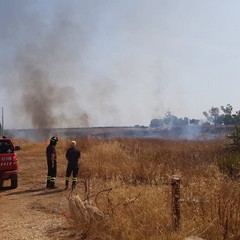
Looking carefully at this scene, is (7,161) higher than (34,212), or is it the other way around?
(7,161)

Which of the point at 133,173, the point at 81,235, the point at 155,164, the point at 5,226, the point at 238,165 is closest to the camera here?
the point at 81,235

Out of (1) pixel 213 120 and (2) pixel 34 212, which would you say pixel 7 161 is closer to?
(2) pixel 34 212

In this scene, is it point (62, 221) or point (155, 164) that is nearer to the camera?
point (62, 221)

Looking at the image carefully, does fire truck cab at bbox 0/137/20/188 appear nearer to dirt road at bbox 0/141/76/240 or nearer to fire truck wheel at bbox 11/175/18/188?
fire truck wheel at bbox 11/175/18/188

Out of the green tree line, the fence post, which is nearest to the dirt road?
the fence post

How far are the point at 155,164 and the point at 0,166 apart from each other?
218 inches

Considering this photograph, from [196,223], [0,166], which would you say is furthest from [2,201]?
[196,223]

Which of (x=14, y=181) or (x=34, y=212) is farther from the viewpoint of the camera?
(x=14, y=181)

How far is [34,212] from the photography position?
28.9ft

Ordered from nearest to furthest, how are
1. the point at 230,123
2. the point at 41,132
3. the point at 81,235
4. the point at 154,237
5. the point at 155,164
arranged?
the point at 154,237 → the point at 81,235 → the point at 155,164 → the point at 41,132 → the point at 230,123

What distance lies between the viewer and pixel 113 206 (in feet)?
21.5

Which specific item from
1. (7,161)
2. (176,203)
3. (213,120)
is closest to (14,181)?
(7,161)

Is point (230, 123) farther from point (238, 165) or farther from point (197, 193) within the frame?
point (197, 193)

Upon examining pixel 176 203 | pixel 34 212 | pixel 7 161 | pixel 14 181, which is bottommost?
pixel 34 212
